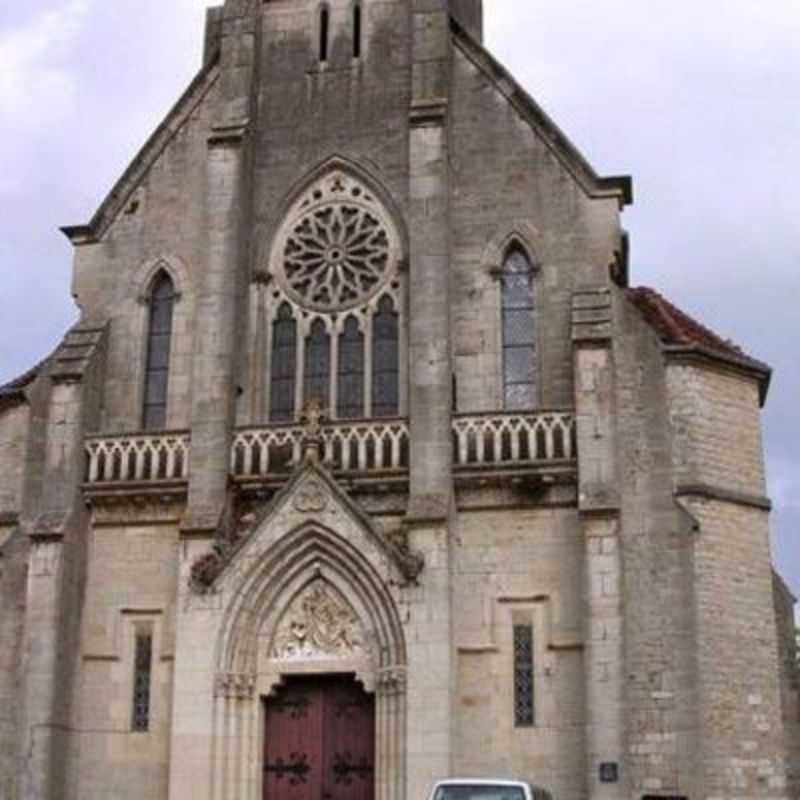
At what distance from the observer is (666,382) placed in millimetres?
23234

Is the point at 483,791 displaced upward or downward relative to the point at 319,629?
downward

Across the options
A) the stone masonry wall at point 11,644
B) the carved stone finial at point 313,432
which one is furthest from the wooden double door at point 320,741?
the stone masonry wall at point 11,644

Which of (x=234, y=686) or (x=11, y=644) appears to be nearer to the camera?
(x=234, y=686)

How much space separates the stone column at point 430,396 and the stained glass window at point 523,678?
1.07 m

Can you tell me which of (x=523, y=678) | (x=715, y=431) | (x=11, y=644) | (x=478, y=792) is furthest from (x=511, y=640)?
(x=11, y=644)

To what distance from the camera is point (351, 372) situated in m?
25.2

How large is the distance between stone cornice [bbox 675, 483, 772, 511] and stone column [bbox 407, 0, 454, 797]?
11.7 feet

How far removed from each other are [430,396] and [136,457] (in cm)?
499

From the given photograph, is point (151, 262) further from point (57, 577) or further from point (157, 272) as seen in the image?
point (57, 577)

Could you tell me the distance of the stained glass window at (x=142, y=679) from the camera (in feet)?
77.4

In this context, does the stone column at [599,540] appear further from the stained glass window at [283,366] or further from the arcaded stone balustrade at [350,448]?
the stained glass window at [283,366]

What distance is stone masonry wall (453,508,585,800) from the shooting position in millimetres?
22062

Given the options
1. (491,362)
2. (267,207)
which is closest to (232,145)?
(267,207)

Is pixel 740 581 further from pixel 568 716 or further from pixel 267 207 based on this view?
pixel 267 207
